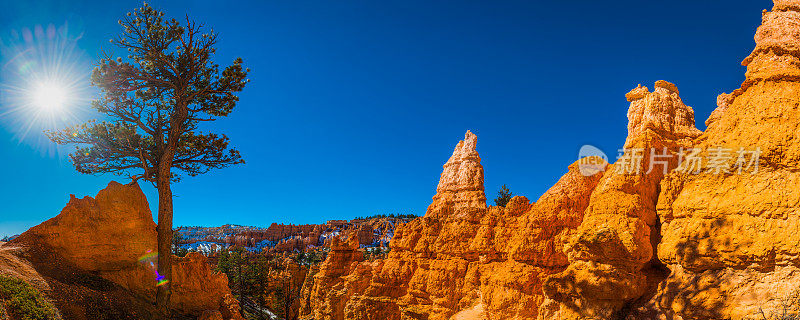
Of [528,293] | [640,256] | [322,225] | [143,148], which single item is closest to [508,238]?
[528,293]

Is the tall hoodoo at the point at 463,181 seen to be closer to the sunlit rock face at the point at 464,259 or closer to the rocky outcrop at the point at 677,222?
the sunlit rock face at the point at 464,259

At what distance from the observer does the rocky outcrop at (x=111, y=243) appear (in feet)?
41.6

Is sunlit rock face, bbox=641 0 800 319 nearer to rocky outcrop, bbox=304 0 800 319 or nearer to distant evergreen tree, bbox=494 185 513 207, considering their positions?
rocky outcrop, bbox=304 0 800 319

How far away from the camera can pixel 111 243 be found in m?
13.7

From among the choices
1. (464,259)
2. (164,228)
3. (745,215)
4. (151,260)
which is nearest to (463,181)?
(464,259)

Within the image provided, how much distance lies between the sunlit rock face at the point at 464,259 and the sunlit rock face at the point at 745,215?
407 centimetres

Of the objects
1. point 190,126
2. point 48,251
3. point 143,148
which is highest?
point 190,126

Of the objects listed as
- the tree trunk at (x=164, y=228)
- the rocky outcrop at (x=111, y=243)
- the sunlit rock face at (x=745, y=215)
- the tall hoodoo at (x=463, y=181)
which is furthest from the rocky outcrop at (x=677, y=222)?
the rocky outcrop at (x=111, y=243)

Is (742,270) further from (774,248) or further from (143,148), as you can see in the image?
(143,148)

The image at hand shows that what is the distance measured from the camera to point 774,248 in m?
6.76

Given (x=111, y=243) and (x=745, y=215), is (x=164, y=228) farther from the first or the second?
(x=745, y=215)

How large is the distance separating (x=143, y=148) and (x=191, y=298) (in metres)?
6.71

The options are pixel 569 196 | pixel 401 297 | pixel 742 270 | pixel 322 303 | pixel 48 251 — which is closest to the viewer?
pixel 742 270

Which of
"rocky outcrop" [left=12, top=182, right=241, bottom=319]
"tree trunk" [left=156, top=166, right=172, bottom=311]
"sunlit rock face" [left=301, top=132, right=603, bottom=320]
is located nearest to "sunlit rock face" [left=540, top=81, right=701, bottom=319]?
"sunlit rock face" [left=301, top=132, right=603, bottom=320]
